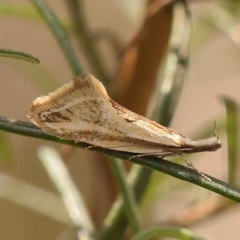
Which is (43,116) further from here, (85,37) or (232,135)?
(85,37)

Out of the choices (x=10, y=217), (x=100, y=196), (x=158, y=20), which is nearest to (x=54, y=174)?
(x=100, y=196)

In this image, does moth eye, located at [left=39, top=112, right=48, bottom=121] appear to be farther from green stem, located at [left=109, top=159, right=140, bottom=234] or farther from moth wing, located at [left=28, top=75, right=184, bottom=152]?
green stem, located at [left=109, top=159, right=140, bottom=234]

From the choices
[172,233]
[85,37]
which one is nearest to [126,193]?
[172,233]

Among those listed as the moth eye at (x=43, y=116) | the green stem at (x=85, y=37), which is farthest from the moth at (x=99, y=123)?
the green stem at (x=85, y=37)

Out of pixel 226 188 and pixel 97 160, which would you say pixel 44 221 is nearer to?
pixel 97 160

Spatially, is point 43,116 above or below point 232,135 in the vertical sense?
below

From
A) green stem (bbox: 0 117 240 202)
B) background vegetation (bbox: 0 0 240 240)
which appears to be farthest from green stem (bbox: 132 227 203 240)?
green stem (bbox: 0 117 240 202)
